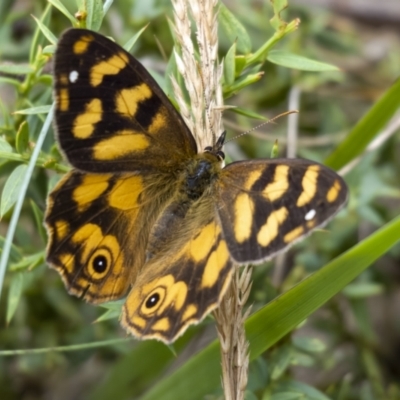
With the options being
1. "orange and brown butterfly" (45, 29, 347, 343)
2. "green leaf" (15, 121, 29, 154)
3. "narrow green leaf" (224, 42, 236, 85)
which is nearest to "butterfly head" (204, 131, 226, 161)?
"orange and brown butterfly" (45, 29, 347, 343)

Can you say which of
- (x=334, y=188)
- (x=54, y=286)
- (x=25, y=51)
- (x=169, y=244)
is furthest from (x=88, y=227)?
(x=25, y=51)

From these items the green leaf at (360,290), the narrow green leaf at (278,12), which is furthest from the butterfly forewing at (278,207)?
the green leaf at (360,290)

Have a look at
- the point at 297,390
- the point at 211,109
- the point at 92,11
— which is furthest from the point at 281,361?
the point at 92,11

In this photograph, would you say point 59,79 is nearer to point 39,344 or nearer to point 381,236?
point 381,236

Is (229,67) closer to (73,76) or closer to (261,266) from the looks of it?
(73,76)

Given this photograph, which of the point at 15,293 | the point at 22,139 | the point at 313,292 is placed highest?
the point at 22,139
